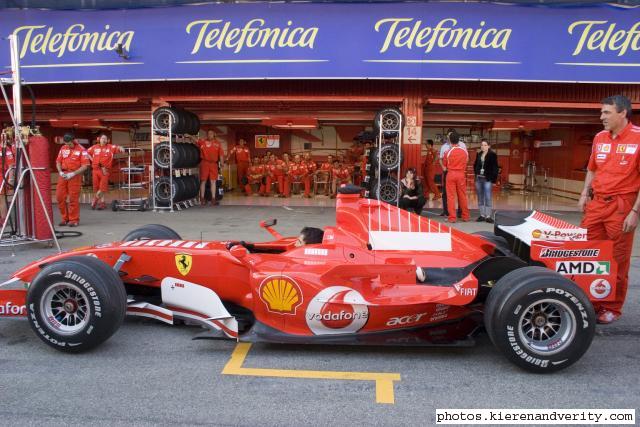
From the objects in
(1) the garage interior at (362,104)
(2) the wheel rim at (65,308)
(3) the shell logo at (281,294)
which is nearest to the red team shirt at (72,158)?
(1) the garage interior at (362,104)

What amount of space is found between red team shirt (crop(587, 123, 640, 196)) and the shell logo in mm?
2911

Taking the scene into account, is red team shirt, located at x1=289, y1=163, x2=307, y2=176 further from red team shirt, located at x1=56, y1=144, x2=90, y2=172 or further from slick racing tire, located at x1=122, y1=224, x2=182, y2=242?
slick racing tire, located at x1=122, y1=224, x2=182, y2=242

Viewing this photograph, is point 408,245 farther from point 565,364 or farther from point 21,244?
point 21,244

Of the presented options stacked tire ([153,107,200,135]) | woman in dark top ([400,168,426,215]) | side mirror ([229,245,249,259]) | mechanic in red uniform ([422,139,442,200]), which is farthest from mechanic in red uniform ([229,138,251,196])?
side mirror ([229,245,249,259])

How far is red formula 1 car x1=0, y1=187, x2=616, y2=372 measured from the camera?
138 inches

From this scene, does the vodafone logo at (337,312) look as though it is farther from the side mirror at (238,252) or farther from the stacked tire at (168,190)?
the stacked tire at (168,190)

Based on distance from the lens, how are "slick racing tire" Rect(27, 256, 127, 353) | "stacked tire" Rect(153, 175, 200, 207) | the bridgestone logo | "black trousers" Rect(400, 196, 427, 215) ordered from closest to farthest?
"slick racing tire" Rect(27, 256, 127, 353) < the bridgestone logo < "black trousers" Rect(400, 196, 427, 215) < "stacked tire" Rect(153, 175, 200, 207)

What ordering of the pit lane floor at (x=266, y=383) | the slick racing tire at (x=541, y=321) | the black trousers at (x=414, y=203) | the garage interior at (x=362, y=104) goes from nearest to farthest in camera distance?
the pit lane floor at (x=266, y=383) → the slick racing tire at (x=541, y=321) → the black trousers at (x=414, y=203) → the garage interior at (x=362, y=104)

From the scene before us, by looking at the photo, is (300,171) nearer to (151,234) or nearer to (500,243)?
(151,234)

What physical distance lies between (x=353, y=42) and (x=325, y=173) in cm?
602

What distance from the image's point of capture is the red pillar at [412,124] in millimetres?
13242

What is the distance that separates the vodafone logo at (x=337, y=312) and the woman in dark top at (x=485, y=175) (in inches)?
312

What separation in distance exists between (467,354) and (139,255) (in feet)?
8.97

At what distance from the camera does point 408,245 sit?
4336 mm
